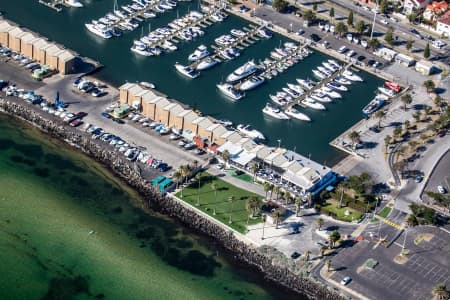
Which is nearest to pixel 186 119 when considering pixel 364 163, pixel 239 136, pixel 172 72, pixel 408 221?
pixel 239 136

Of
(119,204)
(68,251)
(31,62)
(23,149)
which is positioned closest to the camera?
(68,251)

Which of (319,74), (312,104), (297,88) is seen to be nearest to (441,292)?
(312,104)

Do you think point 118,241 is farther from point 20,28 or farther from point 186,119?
point 20,28

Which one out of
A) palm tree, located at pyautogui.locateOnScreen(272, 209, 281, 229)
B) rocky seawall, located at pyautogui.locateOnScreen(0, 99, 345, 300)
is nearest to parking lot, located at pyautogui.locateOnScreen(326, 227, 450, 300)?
rocky seawall, located at pyautogui.locateOnScreen(0, 99, 345, 300)

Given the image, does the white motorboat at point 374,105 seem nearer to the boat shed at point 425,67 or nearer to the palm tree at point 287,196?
the boat shed at point 425,67

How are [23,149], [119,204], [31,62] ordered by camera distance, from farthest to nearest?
[31,62] → [23,149] → [119,204]

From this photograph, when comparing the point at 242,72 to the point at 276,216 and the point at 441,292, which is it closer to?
the point at 276,216
